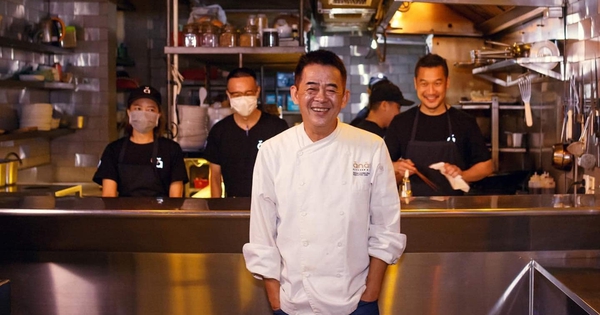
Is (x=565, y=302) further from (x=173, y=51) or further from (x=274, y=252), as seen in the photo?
(x=173, y=51)

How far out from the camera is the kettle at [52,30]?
633cm

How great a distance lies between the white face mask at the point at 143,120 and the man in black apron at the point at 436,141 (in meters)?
1.22

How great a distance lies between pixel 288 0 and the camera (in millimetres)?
6332

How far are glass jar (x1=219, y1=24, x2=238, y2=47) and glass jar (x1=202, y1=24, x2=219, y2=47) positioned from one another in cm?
5

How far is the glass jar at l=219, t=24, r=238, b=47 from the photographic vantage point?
15.5ft

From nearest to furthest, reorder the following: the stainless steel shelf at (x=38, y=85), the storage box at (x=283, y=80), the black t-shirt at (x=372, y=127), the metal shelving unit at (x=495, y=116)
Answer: the black t-shirt at (x=372, y=127)
the stainless steel shelf at (x=38, y=85)
the metal shelving unit at (x=495, y=116)
the storage box at (x=283, y=80)

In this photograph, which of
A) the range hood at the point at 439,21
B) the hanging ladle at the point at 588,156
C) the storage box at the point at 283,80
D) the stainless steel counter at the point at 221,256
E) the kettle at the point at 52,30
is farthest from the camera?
the storage box at the point at 283,80

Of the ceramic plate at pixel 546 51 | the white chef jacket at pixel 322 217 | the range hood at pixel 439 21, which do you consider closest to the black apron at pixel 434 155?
the ceramic plate at pixel 546 51

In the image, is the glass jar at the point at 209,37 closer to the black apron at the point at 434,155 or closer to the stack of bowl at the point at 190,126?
the stack of bowl at the point at 190,126

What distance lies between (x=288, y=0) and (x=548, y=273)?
168 inches

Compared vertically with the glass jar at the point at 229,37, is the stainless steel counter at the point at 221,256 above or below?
below

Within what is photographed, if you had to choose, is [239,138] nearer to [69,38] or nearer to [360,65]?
[69,38]

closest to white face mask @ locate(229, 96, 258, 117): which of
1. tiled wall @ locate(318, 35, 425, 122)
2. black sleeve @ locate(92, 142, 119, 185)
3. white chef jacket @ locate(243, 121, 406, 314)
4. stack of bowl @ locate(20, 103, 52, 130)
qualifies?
black sleeve @ locate(92, 142, 119, 185)

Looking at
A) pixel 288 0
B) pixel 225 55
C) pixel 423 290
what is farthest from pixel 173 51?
pixel 423 290
